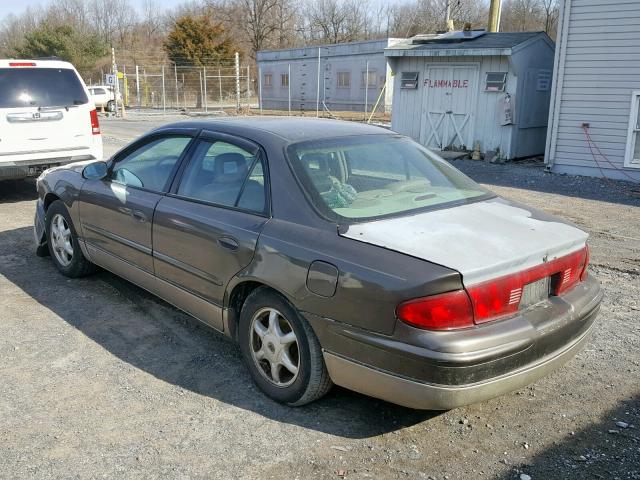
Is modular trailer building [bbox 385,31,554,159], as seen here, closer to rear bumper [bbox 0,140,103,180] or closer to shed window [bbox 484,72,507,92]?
shed window [bbox 484,72,507,92]

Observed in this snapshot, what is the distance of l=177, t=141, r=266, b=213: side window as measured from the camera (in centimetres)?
363

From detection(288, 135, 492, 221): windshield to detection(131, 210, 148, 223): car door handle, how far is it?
132 cm

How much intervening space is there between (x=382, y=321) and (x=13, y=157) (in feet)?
23.5

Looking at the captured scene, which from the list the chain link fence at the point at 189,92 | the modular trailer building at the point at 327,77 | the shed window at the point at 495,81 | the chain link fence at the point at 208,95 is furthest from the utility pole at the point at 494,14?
the chain link fence at the point at 189,92

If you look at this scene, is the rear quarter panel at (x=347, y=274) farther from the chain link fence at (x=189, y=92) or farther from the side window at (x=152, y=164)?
the chain link fence at (x=189, y=92)

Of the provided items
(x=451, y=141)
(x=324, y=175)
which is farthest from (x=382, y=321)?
(x=451, y=141)

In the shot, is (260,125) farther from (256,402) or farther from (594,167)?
(594,167)

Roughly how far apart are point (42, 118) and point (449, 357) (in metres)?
7.54

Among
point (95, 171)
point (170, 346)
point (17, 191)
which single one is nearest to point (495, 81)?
point (17, 191)

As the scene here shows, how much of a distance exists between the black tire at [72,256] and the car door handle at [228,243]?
2.26m

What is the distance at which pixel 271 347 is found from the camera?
343cm

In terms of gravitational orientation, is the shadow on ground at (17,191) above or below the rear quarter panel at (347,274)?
below

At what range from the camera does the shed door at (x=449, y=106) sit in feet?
49.7

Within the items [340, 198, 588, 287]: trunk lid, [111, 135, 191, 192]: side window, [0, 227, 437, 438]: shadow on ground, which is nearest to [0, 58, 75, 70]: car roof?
[0, 227, 437, 438]: shadow on ground
